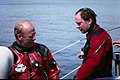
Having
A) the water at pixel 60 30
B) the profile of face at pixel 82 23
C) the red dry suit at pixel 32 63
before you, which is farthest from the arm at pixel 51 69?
the water at pixel 60 30

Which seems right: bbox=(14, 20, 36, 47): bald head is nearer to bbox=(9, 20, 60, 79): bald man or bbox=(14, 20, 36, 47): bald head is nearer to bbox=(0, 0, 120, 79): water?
bbox=(9, 20, 60, 79): bald man

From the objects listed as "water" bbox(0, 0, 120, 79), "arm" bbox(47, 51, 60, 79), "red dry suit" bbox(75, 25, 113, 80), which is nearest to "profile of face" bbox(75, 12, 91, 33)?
"red dry suit" bbox(75, 25, 113, 80)

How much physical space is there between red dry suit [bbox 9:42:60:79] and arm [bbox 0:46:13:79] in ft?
0.77

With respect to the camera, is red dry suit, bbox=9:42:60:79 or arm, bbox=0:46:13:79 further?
red dry suit, bbox=9:42:60:79

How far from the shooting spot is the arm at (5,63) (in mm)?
1876

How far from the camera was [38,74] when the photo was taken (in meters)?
2.23

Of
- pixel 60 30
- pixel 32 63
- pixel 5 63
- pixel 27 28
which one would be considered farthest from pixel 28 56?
pixel 60 30

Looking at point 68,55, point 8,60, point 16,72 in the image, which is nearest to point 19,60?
point 16,72

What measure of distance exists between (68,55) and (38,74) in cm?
728

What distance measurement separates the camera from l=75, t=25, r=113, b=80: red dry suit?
2.37m

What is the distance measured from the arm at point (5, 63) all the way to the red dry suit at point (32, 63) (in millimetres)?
236

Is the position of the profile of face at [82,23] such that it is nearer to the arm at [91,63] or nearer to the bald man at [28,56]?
the arm at [91,63]

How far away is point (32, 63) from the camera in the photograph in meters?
2.21

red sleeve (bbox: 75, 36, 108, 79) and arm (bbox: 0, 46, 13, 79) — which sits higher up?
arm (bbox: 0, 46, 13, 79)
